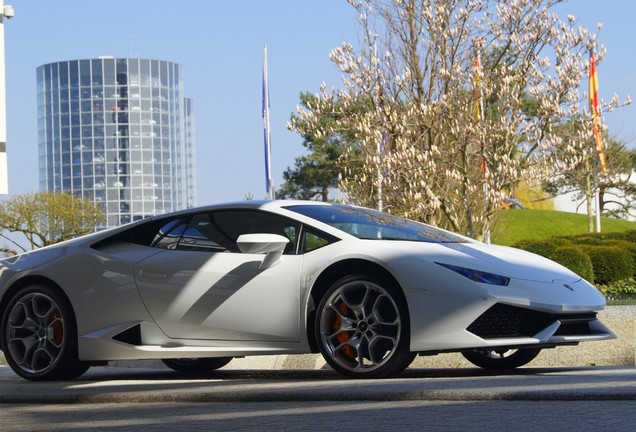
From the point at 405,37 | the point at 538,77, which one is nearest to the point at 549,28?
the point at 538,77

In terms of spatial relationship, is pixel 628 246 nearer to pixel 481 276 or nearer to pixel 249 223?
pixel 249 223

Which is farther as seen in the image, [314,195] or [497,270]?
[314,195]

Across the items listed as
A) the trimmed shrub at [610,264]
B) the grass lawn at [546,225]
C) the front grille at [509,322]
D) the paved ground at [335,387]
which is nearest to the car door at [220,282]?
the paved ground at [335,387]

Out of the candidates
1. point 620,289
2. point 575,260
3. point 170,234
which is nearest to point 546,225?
point 620,289

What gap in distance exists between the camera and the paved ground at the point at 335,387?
5.69 meters

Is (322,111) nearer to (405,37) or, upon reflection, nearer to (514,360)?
(405,37)

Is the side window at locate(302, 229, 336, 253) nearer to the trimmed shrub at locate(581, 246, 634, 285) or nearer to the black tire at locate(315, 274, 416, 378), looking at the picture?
the black tire at locate(315, 274, 416, 378)

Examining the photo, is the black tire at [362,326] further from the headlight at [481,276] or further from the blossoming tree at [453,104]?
the blossoming tree at [453,104]

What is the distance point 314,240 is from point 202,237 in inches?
35.3

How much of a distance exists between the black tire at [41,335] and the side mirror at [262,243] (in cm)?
156

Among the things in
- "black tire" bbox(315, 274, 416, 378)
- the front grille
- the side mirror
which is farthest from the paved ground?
the side mirror

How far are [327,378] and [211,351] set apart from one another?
804 mm

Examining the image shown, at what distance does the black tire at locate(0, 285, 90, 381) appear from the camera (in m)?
8.00

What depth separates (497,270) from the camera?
22.8ft
